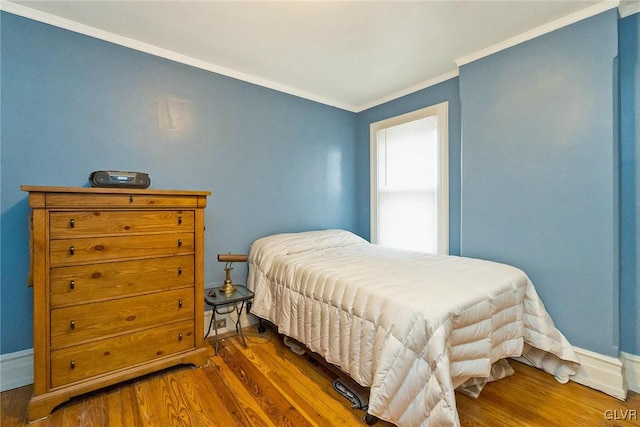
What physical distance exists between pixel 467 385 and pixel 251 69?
2.97 m

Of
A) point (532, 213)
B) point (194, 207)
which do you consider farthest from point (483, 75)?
point (194, 207)

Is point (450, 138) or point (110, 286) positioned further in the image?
point (450, 138)

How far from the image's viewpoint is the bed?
4.01 feet

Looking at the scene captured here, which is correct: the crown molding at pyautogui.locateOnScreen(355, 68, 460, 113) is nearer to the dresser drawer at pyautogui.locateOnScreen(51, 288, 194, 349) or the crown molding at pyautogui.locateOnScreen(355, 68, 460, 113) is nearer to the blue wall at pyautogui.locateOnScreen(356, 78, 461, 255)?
the blue wall at pyautogui.locateOnScreen(356, 78, 461, 255)

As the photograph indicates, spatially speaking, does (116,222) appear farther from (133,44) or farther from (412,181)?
(412,181)

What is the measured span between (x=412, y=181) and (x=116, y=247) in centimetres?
269

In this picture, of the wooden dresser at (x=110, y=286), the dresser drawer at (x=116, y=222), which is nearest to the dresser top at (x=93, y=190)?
the wooden dresser at (x=110, y=286)

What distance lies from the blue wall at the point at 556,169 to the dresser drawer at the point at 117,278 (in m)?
2.35

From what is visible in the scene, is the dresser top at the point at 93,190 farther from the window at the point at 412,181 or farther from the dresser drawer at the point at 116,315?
the window at the point at 412,181

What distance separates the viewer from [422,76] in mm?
2703

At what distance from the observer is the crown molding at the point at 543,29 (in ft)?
5.68

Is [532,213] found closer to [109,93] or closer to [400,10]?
[400,10]

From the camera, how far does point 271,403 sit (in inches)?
62.6

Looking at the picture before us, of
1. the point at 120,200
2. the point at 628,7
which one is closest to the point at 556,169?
the point at 628,7
